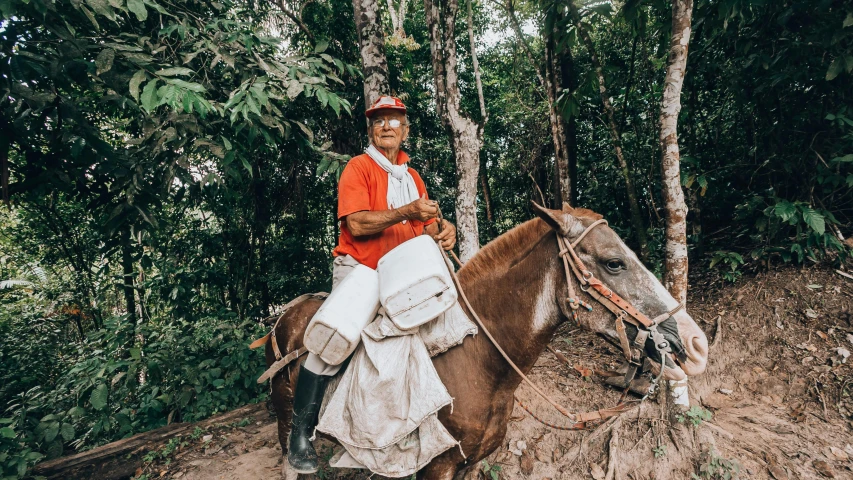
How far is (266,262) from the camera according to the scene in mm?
8453

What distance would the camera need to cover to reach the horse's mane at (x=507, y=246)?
7.15ft

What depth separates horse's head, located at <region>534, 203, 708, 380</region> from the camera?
6.01ft

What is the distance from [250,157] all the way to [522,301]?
19.8 feet

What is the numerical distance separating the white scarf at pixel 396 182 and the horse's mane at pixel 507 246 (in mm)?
722

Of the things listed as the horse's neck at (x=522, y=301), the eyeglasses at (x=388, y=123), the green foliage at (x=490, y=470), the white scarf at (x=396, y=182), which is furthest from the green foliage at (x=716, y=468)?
the eyeglasses at (x=388, y=123)

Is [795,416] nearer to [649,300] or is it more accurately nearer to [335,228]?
[649,300]

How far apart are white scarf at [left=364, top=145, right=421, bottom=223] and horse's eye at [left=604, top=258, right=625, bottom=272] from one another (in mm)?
1401

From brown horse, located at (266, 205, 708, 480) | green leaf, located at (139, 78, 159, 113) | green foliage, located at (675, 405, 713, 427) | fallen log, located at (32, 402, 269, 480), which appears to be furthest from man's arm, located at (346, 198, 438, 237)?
fallen log, located at (32, 402, 269, 480)

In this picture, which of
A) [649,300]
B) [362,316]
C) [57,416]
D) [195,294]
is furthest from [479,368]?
[195,294]

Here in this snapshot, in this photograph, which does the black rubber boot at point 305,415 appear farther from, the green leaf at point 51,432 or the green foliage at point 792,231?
the green foliage at point 792,231

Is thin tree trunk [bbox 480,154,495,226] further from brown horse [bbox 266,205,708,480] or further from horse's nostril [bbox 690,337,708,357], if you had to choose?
horse's nostril [bbox 690,337,708,357]

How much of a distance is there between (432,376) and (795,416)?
3.79 meters

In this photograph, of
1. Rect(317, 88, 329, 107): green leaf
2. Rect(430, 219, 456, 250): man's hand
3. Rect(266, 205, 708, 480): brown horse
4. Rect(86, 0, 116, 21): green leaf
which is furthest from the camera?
Rect(317, 88, 329, 107): green leaf

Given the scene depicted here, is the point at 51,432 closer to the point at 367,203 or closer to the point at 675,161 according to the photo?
the point at 367,203
